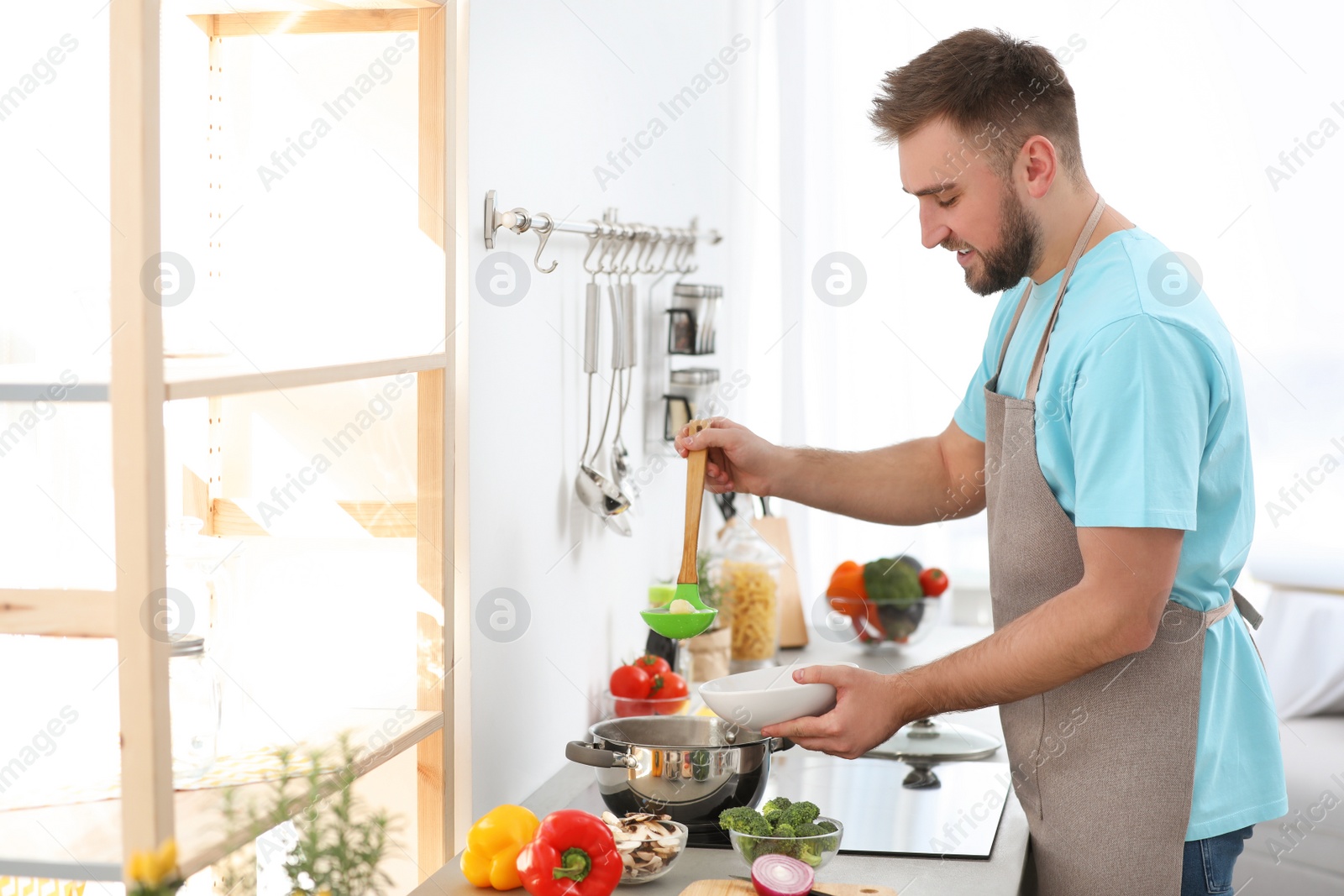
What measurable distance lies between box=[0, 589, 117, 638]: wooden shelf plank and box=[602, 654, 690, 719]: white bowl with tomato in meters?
1.02

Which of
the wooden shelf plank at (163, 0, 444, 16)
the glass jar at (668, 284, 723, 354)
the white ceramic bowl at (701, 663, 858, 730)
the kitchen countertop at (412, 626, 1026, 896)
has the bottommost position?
the kitchen countertop at (412, 626, 1026, 896)

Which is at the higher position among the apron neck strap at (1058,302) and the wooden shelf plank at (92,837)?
the apron neck strap at (1058,302)

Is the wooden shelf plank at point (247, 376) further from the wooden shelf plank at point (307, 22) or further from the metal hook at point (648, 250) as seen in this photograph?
the metal hook at point (648, 250)

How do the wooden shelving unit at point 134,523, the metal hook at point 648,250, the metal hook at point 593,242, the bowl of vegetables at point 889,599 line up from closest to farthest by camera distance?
1. the wooden shelving unit at point 134,523
2. the metal hook at point 593,242
3. the metal hook at point 648,250
4. the bowl of vegetables at point 889,599

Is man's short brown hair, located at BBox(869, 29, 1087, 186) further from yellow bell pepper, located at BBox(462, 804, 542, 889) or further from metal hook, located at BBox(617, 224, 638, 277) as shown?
yellow bell pepper, located at BBox(462, 804, 542, 889)

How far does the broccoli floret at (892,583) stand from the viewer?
244cm

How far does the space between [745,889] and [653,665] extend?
587mm

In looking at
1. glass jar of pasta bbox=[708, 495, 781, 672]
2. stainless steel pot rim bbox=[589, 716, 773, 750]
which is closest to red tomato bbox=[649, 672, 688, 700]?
stainless steel pot rim bbox=[589, 716, 773, 750]

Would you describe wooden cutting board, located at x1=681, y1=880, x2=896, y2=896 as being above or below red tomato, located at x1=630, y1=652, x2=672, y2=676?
below

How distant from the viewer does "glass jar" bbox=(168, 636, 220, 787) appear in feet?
3.29

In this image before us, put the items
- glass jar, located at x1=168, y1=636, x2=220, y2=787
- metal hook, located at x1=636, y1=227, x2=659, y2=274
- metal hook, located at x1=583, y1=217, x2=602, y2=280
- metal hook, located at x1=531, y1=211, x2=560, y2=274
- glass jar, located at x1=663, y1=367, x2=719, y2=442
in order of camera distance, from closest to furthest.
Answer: glass jar, located at x1=168, y1=636, x2=220, y2=787, metal hook, located at x1=531, y1=211, x2=560, y2=274, metal hook, located at x1=583, y1=217, x2=602, y2=280, metal hook, located at x1=636, y1=227, x2=659, y2=274, glass jar, located at x1=663, y1=367, x2=719, y2=442

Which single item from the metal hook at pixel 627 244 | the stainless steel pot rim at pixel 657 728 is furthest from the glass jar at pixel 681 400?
the stainless steel pot rim at pixel 657 728

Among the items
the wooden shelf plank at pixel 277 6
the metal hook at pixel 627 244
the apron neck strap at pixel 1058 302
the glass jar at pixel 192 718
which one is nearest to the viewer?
the glass jar at pixel 192 718

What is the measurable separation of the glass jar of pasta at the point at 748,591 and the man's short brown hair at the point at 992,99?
43.1 inches
